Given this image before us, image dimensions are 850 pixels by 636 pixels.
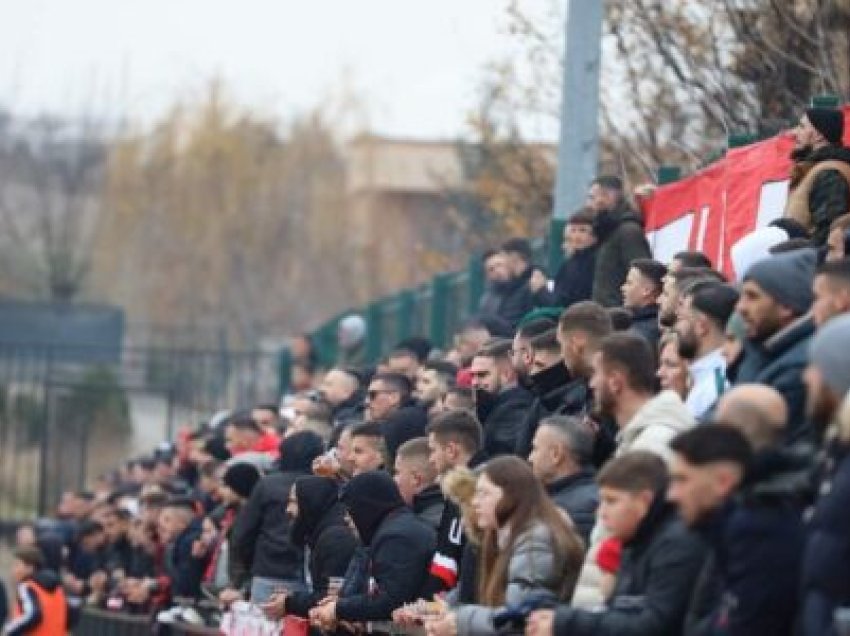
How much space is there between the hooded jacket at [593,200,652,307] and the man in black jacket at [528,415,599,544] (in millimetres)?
5404

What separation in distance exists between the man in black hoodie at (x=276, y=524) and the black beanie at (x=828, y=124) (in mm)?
5768

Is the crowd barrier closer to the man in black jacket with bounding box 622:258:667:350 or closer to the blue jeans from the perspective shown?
the blue jeans

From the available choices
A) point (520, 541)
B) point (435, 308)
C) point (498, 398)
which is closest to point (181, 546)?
point (435, 308)

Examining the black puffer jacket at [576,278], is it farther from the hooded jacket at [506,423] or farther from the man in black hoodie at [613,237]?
the hooded jacket at [506,423]

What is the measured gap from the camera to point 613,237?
19.3m

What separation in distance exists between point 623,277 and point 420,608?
426cm

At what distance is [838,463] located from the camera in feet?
34.1

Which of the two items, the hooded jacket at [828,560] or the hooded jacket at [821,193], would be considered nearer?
the hooded jacket at [828,560]

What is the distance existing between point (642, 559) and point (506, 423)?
4.92 meters

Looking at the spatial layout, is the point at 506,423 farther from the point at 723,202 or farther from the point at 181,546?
the point at 181,546

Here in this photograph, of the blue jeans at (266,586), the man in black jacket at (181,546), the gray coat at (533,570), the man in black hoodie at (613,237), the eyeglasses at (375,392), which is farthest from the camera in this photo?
the man in black jacket at (181,546)

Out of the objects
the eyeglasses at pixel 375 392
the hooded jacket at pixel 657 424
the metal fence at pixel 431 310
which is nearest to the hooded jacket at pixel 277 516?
the eyeglasses at pixel 375 392

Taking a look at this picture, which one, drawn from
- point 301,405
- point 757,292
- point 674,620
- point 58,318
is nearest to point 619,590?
point 674,620

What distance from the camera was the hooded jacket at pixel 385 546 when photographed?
52.9 ft
